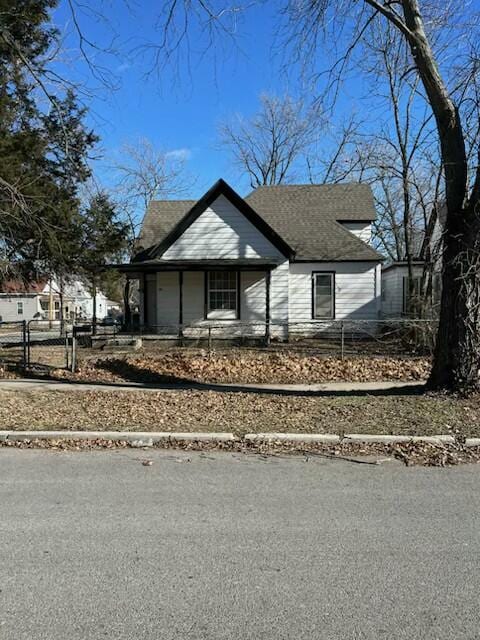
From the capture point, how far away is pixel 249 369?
549 inches

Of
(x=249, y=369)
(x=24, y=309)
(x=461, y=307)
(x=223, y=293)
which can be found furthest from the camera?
(x=24, y=309)

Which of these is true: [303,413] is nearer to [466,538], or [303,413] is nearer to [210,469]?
[210,469]

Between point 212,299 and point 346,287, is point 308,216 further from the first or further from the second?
point 212,299

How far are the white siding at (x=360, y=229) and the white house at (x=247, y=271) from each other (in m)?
1.55

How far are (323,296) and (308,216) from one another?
4030 millimetres

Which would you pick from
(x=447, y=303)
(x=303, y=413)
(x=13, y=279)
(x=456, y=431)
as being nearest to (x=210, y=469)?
(x=303, y=413)

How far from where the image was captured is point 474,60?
912 centimetres

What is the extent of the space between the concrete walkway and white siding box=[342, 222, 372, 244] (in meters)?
13.1

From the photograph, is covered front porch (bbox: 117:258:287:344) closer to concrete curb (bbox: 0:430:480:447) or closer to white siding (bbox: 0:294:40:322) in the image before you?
concrete curb (bbox: 0:430:480:447)

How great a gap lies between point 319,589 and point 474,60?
894 centimetres

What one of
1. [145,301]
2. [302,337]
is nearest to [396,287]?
[302,337]

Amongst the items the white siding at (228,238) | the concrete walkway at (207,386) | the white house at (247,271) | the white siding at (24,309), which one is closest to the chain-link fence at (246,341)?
the white house at (247,271)

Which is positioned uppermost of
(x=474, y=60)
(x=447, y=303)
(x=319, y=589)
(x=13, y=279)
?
(x=474, y=60)

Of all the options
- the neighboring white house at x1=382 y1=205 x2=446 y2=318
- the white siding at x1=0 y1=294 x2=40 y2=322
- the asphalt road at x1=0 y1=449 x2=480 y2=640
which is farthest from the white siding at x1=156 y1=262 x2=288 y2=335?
the white siding at x1=0 y1=294 x2=40 y2=322
